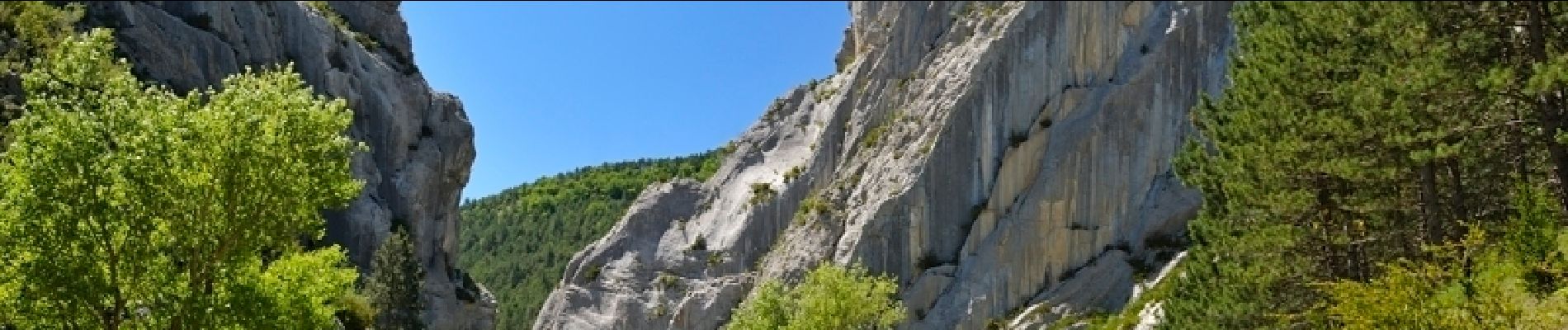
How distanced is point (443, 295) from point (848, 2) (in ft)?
150

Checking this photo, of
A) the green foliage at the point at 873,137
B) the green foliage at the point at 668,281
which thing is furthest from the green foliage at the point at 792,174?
the green foliage at the point at 668,281

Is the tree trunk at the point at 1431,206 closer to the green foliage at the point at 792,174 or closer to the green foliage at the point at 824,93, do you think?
the green foliage at the point at 792,174

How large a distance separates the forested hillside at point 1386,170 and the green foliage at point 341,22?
6338 centimetres

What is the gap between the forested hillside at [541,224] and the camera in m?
135

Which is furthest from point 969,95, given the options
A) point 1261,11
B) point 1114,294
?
point 1261,11

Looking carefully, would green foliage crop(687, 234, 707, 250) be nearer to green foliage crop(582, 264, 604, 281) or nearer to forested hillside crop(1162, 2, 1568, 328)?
green foliage crop(582, 264, 604, 281)

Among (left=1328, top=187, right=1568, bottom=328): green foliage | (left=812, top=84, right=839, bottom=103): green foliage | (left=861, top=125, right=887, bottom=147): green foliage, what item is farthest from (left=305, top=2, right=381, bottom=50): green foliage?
(left=1328, top=187, right=1568, bottom=328): green foliage

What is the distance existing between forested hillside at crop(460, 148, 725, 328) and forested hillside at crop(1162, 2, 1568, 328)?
101554 millimetres

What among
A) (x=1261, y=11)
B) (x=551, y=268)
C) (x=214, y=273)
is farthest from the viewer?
(x=551, y=268)

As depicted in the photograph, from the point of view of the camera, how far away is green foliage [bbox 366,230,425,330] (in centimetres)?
5722

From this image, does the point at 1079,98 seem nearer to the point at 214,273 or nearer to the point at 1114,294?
the point at 1114,294

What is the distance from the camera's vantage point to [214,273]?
14766 mm

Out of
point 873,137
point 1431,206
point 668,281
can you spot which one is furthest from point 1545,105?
point 668,281

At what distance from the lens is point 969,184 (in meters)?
70.7
